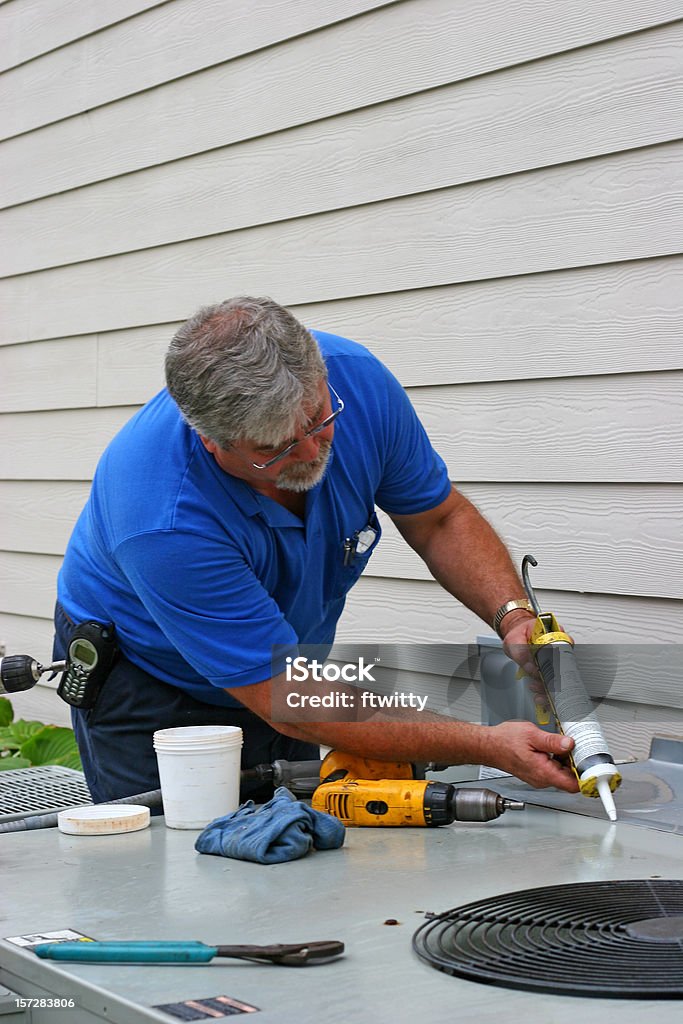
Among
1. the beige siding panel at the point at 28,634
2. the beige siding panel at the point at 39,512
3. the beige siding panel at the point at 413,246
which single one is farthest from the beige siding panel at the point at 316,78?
the beige siding panel at the point at 28,634

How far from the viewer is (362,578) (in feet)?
10.9

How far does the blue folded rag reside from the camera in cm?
176

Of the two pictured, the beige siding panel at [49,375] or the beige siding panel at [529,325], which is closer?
the beige siding panel at [529,325]

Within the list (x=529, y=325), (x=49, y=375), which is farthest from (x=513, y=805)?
(x=49, y=375)

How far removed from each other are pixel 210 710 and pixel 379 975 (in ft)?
4.03

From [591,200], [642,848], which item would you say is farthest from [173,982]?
[591,200]

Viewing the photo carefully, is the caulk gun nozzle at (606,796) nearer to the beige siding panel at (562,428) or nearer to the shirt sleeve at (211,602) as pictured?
the shirt sleeve at (211,602)

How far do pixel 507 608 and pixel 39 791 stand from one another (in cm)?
99

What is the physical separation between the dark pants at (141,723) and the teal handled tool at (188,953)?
109 centimetres

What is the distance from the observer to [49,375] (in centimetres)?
445

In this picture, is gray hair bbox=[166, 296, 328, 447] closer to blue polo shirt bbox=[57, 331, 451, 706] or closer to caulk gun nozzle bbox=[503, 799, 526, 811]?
blue polo shirt bbox=[57, 331, 451, 706]

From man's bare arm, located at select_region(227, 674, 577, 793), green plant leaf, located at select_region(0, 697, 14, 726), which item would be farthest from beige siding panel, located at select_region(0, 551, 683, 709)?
green plant leaf, located at select_region(0, 697, 14, 726)

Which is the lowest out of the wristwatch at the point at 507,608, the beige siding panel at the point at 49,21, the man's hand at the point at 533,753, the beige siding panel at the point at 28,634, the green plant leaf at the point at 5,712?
the green plant leaf at the point at 5,712

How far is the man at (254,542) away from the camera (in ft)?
6.58
